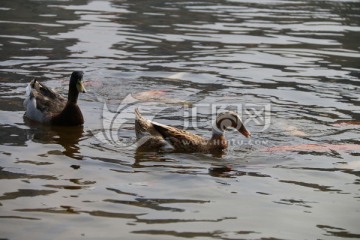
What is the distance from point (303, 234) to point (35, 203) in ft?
9.87

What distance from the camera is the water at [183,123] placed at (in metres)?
8.48

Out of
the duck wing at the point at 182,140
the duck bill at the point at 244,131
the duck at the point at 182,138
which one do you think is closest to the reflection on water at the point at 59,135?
the duck at the point at 182,138

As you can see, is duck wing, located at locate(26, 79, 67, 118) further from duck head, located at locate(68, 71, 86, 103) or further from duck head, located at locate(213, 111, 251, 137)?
duck head, located at locate(213, 111, 251, 137)

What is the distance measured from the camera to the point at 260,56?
18047 millimetres

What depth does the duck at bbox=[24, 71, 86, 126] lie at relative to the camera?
12.5 m

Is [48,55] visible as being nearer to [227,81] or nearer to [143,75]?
[143,75]

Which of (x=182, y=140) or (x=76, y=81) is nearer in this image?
(x=182, y=140)

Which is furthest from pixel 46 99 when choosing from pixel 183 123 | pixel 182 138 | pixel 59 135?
pixel 182 138

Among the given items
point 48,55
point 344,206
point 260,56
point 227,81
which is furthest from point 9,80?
point 344,206

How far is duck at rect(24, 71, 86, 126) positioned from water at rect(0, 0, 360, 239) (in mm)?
173

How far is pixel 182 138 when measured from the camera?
11102 mm

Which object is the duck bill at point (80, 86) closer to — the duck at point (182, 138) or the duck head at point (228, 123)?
the duck at point (182, 138)

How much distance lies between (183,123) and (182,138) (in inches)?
66.0

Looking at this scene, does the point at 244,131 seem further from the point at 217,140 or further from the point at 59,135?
the point at 59,135
